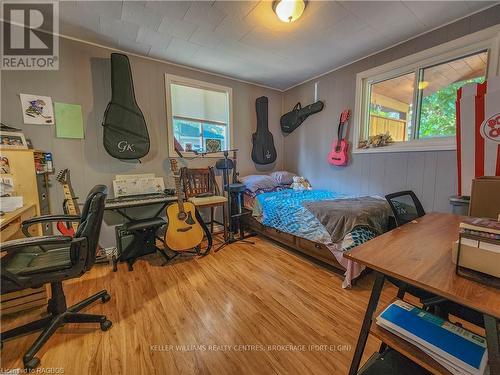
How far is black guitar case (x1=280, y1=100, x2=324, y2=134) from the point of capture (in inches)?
131

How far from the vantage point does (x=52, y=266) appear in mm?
1215

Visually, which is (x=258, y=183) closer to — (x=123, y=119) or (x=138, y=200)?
(x=138, y=200)

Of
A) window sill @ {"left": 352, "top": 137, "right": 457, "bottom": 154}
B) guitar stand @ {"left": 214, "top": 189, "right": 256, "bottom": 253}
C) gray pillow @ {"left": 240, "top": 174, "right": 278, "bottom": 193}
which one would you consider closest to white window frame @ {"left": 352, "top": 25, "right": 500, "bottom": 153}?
window sill @ {"left": 352, "top": 137, "right": 457, "bottom": 154}

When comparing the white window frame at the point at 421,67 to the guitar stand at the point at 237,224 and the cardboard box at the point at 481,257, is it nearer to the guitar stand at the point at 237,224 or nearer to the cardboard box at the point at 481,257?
the guitar stand at the point at 237,224

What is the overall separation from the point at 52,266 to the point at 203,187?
202cm

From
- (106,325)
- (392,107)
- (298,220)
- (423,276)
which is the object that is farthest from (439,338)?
(392,107)

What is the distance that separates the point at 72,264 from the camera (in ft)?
4.14

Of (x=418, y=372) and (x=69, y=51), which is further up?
(x=69, y=51)

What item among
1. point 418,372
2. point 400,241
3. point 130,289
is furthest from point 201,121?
point 418,372

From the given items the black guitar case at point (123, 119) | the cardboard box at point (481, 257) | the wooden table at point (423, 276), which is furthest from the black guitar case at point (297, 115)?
the cardboard box at point (481, 257)

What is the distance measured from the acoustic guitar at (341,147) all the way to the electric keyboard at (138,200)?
236cm

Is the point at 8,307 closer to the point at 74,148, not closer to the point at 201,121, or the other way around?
the point at 74,148

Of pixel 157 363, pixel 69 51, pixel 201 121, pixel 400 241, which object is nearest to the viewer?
pixel 400 241

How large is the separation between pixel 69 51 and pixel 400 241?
3.45 metres
